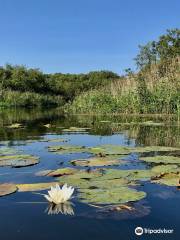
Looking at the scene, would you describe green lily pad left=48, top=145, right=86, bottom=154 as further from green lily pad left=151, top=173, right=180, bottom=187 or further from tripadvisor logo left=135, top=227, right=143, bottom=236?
tripadvisor logo left=135, top=227, right=143, bottom=236

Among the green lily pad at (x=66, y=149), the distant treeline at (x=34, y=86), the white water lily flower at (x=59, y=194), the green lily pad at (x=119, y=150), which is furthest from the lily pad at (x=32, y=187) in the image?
the distant treeline at (x=34, y=86)

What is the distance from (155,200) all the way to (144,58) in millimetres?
38407

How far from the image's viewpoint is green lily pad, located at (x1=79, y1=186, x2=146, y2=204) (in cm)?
351

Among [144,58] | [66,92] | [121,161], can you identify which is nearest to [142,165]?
[121,161]

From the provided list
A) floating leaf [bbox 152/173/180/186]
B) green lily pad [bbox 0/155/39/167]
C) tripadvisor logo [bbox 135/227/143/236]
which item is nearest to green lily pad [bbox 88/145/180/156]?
green lily pad [bbox 0/155/39/167]

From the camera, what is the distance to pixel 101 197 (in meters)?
3.60

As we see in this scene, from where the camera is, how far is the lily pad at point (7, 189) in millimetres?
3910

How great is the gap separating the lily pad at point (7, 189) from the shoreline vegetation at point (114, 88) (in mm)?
11557

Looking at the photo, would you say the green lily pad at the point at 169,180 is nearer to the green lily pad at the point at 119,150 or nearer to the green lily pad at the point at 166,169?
the green lily pad at the point at 166,169

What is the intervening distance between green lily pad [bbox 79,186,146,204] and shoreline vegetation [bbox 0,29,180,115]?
11531 mm

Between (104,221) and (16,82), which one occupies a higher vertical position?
(16,82)

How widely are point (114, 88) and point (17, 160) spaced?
51.2 ft

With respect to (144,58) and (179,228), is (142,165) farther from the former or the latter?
(144,58)

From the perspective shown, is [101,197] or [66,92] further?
[66,92]
